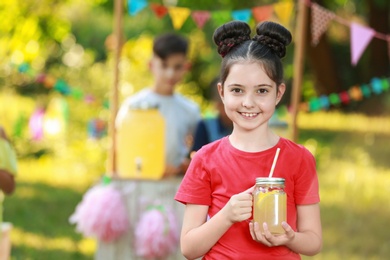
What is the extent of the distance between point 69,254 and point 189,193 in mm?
3874

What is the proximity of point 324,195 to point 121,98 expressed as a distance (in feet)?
9.62

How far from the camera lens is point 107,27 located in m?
18.5

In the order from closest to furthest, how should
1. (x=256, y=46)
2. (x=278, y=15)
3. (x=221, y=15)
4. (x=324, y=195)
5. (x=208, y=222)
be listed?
(x=208, y=222) < (x=256, y=46) < (x=278, y=15) < (x=221, y=15) < (x=324, y=195)

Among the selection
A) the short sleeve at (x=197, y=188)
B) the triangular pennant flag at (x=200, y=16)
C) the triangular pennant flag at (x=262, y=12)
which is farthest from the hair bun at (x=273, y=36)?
the triangular pennant flag at (x=200, y=16)

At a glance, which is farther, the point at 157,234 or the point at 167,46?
the point at 167,46

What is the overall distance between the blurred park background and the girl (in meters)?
2.89

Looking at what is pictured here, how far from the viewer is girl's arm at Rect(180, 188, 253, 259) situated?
2926mm

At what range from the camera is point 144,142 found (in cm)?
563

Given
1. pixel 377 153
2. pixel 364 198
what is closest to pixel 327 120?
pixel 377 153

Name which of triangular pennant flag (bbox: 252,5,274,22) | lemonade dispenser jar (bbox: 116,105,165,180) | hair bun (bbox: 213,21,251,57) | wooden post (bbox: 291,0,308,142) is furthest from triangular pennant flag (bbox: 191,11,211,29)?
hair bun (bbox: 213,21,251,57)

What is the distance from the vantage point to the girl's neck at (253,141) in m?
3.10

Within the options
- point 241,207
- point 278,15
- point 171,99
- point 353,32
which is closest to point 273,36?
point 241,207

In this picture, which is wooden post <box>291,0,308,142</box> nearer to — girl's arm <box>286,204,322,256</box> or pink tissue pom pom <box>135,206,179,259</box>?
pink tissue pom pom <box>135,206,179,259</box>

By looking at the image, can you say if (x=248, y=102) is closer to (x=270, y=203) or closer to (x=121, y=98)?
(x=270, y=203)
